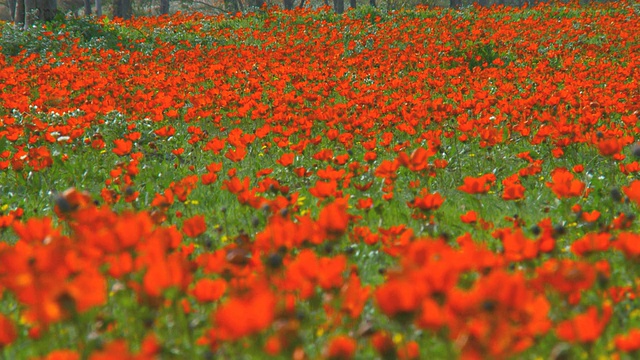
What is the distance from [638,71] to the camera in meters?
8.09

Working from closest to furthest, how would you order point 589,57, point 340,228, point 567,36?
point 340,228
point 589,57
point 567,36

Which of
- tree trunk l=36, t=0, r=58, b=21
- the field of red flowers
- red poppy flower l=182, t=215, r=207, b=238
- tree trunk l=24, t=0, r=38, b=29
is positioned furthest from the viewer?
tree trunk l=36, t=0, r=58, b=21

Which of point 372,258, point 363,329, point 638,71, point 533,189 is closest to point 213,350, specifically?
point 363,329

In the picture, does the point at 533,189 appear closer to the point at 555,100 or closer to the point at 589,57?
the point at 555,100

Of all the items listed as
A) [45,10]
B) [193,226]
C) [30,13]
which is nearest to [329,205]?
[193,226]

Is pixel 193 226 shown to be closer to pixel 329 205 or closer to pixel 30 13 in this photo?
pixel 329 205

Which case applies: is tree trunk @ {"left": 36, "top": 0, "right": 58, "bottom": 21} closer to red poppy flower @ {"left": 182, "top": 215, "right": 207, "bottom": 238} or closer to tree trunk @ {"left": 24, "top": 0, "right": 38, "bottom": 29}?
tree trunk @ {"left": 24, "top": 0, "right": 38, "bottom": 29}

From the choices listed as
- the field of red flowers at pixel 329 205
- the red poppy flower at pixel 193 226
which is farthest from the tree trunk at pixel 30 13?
the red poppy flower at pixel 193 226

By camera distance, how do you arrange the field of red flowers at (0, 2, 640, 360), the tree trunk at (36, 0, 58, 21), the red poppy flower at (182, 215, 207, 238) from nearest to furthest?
the field of red flowers at (0, 2, 640, 360)
the red poppy flower at (182, 215, 207, 238)
the tree trunk at (36, 0, 58, 21)

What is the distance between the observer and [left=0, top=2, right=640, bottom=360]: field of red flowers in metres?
1.65

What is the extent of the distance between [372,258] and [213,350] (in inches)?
65.6

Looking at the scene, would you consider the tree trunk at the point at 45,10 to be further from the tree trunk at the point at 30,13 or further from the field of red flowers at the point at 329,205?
the field of red flowers at the point at 329,205

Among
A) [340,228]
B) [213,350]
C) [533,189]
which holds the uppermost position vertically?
[340,228]

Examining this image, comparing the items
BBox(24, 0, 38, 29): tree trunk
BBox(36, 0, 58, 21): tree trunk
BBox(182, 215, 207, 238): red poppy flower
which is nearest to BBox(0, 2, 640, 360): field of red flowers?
BBox(182, 215, 207, 238): red poppy flower
